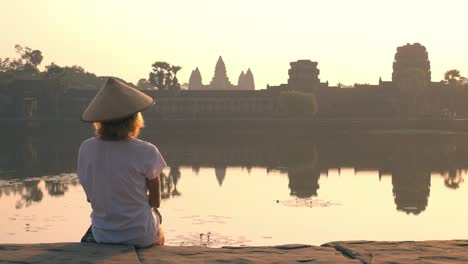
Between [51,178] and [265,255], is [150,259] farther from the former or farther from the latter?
[51,178]

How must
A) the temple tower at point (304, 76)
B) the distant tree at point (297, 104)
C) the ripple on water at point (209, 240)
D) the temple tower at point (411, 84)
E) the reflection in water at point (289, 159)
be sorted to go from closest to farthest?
the ripple on water at point (209, 240) < the reflection in water at point (289, 159) < the distant tree at point (297, 104) < the temple tower at point (411, 84) < the temple tower at point (304, 76)

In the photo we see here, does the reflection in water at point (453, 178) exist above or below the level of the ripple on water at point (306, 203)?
above

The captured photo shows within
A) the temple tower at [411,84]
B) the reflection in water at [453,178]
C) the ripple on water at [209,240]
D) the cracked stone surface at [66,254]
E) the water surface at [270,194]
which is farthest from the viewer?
the temple tower at [411,84]

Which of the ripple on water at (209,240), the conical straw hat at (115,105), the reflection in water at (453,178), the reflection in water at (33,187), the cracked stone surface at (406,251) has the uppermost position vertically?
the conical straw hat at (115,105)

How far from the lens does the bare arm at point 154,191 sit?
15.5ft

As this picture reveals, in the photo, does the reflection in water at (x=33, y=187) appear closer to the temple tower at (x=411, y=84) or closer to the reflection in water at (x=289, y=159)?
the reflection in water at (x=289, y=159)

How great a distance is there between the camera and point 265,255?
4.11 m

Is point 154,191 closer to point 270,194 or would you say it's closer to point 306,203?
point 306,203

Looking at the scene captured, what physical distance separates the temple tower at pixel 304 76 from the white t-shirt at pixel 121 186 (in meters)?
102

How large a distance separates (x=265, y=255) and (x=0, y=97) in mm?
89534

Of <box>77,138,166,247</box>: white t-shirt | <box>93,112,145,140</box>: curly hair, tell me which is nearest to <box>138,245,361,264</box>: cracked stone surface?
<box>77,138,166,247</box>: white t-shirt

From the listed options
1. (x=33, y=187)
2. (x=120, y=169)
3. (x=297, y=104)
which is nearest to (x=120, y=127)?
(x=120, y=169)

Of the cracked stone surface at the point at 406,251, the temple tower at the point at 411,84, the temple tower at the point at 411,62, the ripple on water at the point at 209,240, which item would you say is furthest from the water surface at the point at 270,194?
the temple tower at the point at 411,62

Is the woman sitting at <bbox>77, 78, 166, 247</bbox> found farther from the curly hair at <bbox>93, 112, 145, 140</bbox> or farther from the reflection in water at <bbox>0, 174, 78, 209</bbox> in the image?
the reflection in water at <bbox>0, 174, 78, 209</bbox>
